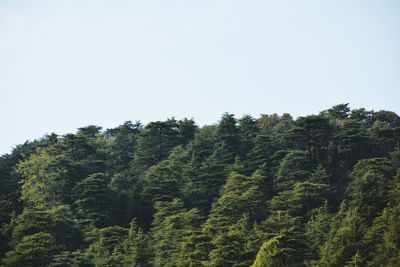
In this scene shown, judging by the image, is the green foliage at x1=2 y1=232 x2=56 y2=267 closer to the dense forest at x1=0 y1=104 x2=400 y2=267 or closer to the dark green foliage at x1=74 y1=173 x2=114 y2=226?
the dense forest at x1=0 y1=104 x2=400 y2=267

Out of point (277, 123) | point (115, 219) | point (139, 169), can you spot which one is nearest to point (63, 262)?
point (115, 219)

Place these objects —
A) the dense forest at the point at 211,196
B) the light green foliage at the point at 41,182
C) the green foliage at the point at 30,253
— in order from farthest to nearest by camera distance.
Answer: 1. the light green foliage at the point at 41,182
2. the green foliage at the point at 30,253
3. the dense forest at the point at 211,196

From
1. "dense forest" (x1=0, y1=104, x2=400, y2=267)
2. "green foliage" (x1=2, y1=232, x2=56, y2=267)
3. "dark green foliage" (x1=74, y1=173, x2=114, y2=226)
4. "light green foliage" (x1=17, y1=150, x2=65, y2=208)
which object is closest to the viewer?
"dense forest" (x1=0, y1=104, x2=400, y2=267)

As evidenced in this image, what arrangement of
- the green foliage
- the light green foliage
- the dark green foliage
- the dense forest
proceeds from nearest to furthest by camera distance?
the dense forest → the green foliage → the dark green foliage → the light green foliage

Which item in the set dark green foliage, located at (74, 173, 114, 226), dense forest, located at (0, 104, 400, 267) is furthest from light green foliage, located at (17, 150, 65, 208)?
dark green foliage, located at (74, 173, 114, 226)

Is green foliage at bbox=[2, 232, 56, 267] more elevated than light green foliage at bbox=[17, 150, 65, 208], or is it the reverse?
light green foliage at bbox=[17, 150, 65, 208]

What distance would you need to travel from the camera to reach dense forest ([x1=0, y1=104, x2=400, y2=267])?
34656mm

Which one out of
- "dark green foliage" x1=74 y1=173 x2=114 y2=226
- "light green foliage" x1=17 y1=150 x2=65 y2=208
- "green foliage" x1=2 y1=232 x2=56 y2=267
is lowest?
"green foliage" x1=2 y1=232 x2=56 y2=267

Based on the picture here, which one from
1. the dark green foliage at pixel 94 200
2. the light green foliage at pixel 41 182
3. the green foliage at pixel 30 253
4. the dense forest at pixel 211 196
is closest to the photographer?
the dense forest at pixel 211 196

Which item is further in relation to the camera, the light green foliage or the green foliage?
the light green foliage

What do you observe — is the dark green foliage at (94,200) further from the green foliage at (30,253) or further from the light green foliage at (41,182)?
the green foliage at (30,253)

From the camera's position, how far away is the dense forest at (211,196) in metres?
34.7

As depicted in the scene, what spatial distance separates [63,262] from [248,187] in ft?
57.0

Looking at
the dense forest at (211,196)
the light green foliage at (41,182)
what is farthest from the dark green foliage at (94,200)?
the light green foliage at (41,182)
